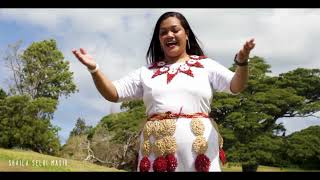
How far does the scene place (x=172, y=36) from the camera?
1972 mm

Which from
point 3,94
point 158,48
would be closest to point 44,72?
point 3,94

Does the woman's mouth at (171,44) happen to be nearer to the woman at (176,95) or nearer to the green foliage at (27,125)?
the woman at (176,95)

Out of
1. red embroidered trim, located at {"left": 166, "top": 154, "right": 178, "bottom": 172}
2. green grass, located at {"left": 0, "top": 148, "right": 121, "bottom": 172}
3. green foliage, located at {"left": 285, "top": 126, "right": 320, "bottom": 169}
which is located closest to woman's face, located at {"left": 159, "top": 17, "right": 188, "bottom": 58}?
red embroidered trim, located at {"left": 166, "top": 154, "right": 178, "bottom": 172}

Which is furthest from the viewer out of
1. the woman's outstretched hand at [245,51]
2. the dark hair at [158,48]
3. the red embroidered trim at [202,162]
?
the dark hair at [158,48]

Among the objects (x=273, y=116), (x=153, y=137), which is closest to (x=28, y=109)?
(x=273, y=116)

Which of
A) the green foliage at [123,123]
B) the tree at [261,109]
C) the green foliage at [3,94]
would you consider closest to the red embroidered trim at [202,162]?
the tree at [261,109]

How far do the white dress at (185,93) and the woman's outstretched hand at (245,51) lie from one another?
14cm

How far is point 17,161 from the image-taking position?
1549cm

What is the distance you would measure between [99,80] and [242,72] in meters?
0.55

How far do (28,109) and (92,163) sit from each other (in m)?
2.99

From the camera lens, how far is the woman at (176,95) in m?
1.84

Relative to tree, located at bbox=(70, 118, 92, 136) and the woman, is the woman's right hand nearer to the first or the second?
the woman

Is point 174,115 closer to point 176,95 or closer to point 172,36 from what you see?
point 176,95

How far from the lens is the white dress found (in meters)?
1.86
